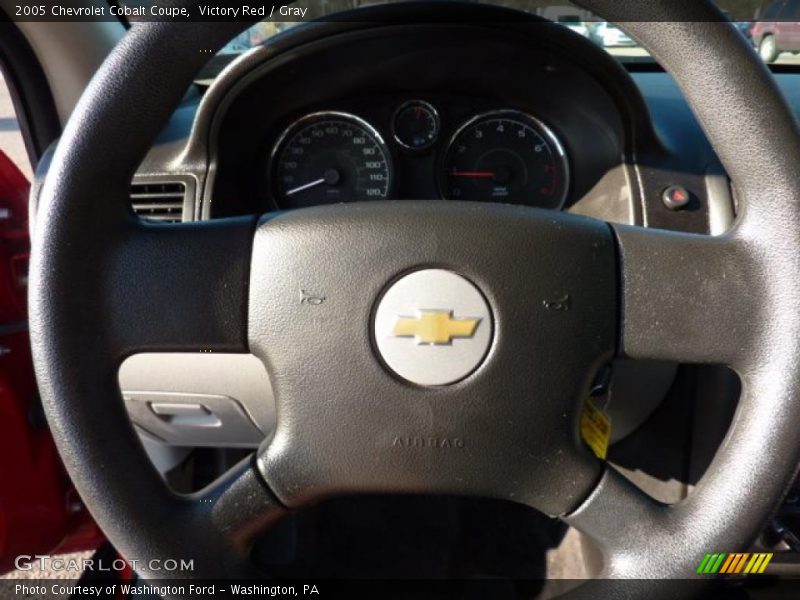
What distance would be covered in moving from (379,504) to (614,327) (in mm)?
1044

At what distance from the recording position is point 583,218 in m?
0.94

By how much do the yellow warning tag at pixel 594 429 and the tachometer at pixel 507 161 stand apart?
663 millimetres

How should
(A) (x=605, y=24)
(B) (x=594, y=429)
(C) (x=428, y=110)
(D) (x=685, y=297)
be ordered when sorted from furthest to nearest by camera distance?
(C) (x=428, y=110)
(A) (x=605, y=24)
(B) (x=594, y=429)
(D) (x=685, y=297)

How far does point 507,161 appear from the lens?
1.61 m

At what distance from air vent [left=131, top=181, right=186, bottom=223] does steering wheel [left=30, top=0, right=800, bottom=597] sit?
568mm

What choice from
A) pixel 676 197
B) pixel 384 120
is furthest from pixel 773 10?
pixel 384 120

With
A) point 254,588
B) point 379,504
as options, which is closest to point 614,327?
point 254,588

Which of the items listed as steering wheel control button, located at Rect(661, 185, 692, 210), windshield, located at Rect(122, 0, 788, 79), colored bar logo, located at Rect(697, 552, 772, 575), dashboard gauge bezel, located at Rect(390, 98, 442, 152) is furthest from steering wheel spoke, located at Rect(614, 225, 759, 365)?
dashboard gauge bezel, located at Rect(390, 98, 442, 152)

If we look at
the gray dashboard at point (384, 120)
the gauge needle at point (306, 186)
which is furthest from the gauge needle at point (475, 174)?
the gauge needle at point (306, 186)

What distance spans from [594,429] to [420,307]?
31 centimetres

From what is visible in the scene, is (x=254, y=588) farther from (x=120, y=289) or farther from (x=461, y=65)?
(x=461, y=65)

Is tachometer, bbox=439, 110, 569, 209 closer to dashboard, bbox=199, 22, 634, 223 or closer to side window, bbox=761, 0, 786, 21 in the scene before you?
dashboard, bbox=199, 22, 634, 223

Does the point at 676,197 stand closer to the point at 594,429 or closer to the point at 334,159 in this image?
the point at 594,429

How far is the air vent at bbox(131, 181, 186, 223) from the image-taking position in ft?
4.80
